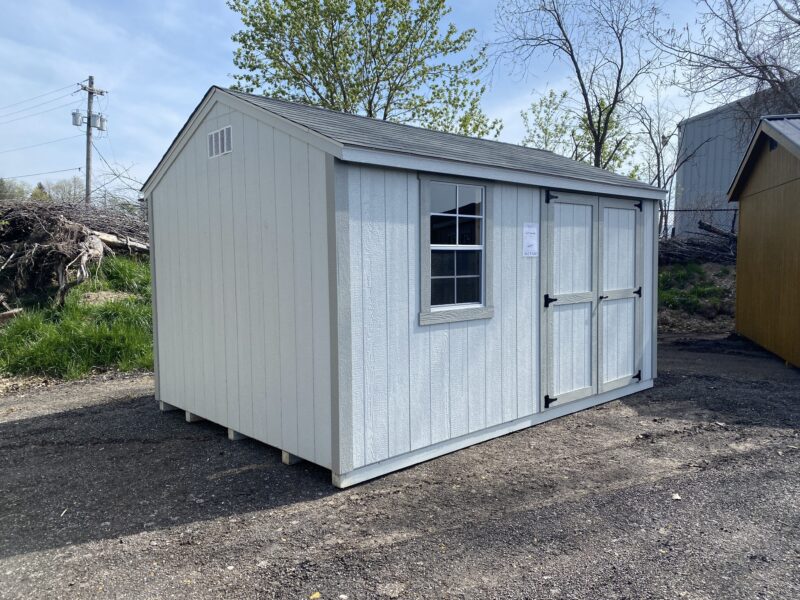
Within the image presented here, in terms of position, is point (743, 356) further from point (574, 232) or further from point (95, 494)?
point (95, 494)

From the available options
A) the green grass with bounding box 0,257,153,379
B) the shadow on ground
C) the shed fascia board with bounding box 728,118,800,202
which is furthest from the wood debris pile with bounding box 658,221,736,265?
the shadow on ground

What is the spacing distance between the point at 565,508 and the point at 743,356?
6.27m

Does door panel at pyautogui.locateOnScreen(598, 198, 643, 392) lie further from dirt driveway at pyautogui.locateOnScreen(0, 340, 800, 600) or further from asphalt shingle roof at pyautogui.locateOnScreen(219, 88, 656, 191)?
dirt driveway at pyautogui.locateOnScreen(0, 340, 800, 600)

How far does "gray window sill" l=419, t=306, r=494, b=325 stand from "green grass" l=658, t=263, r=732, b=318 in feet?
26.3

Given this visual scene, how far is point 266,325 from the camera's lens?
434 cm

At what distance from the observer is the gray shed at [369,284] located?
381 cm

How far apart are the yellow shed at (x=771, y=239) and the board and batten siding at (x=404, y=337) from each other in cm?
472

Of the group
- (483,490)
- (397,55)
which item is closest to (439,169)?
(483,490)

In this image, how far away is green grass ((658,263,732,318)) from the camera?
1112 cm

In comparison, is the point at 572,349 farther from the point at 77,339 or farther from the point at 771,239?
the point at 77,339

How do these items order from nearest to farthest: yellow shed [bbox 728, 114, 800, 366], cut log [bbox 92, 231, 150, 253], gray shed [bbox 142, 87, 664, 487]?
gray shed [bbox 142, 87, 664, 487] < yellow shed [bbox 728, 114, 800, 366] < cut log [bbox 92, 231, 150, 253]

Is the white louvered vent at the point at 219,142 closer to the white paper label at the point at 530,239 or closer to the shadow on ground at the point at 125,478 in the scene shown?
the shadow on ground at the point at 125,478

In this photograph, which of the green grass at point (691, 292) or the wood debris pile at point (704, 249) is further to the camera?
the wood debris pile at point (704, 249)

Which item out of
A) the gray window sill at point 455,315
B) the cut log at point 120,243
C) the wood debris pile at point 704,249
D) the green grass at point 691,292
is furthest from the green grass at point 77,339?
the wood debris pile at point 704,249
